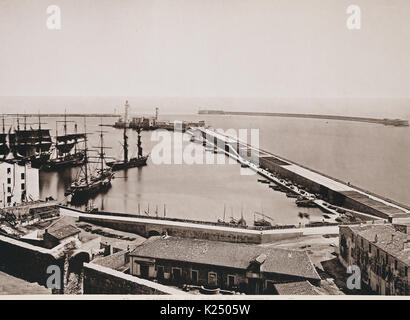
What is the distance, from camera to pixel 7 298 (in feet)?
A: 19.6

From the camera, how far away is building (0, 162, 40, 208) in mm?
7223

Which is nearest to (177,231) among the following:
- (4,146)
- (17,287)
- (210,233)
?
(210,233)

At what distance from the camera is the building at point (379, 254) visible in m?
5.52

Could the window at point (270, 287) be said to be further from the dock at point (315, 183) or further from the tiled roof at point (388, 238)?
the dock at point (315, 183)

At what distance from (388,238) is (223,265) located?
2212 millimetres

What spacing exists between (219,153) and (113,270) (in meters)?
3.15

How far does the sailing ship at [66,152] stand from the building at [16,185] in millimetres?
808

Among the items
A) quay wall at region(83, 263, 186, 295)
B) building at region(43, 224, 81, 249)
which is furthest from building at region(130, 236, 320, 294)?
Answer: building at region(43, 224, 81, 249)

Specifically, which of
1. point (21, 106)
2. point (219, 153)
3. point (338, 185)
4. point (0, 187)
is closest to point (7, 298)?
point (0, 187)

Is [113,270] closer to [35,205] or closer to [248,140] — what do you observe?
[35,205]

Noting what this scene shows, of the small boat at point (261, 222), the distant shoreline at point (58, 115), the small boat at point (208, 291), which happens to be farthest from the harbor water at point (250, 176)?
the small boat at point (208, 291)

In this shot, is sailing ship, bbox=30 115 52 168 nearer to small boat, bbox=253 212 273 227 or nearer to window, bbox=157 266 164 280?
window, bbox=157 266 164 280

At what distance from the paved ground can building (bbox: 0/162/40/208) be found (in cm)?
123

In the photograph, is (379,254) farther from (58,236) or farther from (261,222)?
(58,236)
